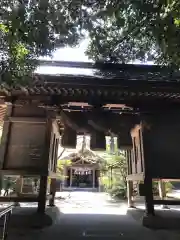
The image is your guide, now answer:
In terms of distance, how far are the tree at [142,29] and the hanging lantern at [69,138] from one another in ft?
8.93

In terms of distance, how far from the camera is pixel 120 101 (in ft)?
24.3

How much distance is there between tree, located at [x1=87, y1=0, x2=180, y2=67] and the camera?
4254mm

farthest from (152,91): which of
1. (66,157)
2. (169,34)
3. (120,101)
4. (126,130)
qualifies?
(66,157)

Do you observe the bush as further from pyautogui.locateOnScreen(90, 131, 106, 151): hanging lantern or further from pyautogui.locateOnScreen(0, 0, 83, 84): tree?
pyautogui.locateOnScreen(0, 0, 83, 84): tree

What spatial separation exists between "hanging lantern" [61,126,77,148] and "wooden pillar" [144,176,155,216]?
2.48 m

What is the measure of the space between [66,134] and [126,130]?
1978mm

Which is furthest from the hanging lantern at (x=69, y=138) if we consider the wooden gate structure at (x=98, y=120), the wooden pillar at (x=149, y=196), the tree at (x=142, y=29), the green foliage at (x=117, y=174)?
the green foliage at (x=117, y=174)

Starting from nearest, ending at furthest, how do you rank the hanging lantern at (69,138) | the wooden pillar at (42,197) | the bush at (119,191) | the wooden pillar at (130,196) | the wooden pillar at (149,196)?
the wooden pillar at (42,197) < the wooden pillar at (149,196) < the hanging lantern at (69,138) < the wooden pillar at (130,196) < the bush at (119,191)

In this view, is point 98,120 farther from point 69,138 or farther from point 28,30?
point 28,30

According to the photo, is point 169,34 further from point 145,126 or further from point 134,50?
point 145,126

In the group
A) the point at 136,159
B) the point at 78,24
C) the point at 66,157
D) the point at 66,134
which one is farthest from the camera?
the point at 66,157

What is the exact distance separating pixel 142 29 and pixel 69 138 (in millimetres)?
3954

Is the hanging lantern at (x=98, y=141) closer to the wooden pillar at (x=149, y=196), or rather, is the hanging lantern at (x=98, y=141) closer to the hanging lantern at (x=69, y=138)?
the hanging lantern at (x=69, y=138)

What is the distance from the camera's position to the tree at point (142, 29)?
4.25 metres
